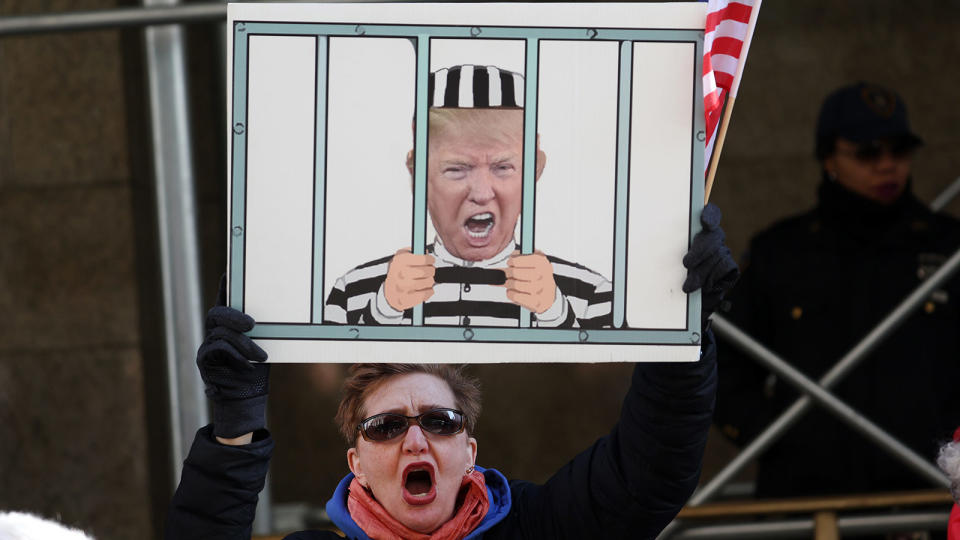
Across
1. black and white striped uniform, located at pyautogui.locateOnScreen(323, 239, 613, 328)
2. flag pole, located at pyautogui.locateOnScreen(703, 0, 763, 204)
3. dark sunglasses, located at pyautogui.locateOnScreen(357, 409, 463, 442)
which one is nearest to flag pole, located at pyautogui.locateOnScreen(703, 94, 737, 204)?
flag pole, located at pyautogui.locateOnScreen(703, 0, 763, 204)

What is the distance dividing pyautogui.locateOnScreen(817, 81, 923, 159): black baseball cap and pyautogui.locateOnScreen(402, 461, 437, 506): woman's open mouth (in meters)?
2.03

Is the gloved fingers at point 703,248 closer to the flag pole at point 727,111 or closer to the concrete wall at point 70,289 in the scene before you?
the flag pole at point 727,111

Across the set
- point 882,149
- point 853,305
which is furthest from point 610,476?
point 882,149

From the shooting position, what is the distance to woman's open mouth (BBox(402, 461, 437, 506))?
2248 millimetres

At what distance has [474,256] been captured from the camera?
2.10m

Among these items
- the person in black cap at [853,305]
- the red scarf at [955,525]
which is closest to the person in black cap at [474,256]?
the red scarf at [955,525]

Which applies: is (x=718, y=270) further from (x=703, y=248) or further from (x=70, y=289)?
(x=70, y=289)

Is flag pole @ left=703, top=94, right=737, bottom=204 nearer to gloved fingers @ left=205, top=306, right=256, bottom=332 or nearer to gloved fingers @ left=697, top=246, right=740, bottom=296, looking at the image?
gloved fingers @ left=697, top=246, right=740, bottom=296

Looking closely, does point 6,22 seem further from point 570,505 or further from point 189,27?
point 570,505

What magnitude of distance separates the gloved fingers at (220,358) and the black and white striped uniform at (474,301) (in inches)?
5.6

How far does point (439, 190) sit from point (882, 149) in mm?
2095

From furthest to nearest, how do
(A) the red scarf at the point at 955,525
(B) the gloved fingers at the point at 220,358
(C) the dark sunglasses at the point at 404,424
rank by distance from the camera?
(C) the dark sunglasses at the point at 404,424 → (A) the red scarf at the point at 955,525 → (B) the gloved fingers at the point at 220,358

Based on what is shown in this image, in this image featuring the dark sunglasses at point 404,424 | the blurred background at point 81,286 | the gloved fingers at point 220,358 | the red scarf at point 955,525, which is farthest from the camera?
the blurred background at point 81,286

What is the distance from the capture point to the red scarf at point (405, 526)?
2242 millimetres
